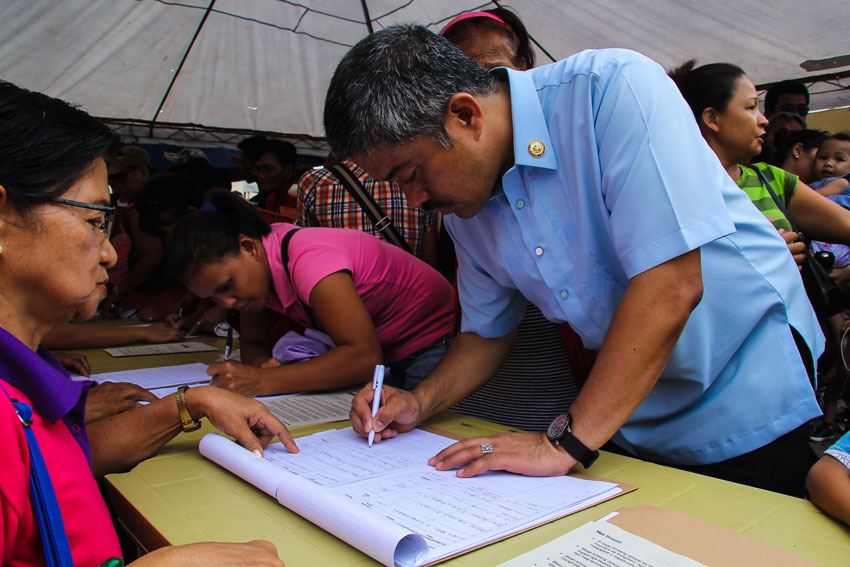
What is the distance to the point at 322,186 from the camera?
2707 millimetres

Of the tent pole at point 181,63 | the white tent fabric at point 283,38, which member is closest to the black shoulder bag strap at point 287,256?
the white tent fabric at point 283,38

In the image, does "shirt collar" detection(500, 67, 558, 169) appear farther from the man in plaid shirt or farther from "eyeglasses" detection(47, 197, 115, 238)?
the man in plaid shirt

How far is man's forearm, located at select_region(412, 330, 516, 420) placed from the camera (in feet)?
4.50

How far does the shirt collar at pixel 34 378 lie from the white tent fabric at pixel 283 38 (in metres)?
3.57

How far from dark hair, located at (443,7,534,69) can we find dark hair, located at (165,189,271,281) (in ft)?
3.13

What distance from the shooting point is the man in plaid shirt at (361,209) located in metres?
2.64

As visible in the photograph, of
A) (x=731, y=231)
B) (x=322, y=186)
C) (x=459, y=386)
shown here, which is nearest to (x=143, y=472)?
(x=459, y=386)

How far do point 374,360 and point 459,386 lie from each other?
45 cm

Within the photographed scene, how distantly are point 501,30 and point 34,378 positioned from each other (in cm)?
166

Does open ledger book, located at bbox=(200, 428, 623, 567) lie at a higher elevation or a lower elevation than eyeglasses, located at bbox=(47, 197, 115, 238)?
lower

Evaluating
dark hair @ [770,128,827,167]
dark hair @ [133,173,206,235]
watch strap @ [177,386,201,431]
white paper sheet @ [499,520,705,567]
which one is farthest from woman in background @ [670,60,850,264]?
dark hair @ [133,173,206,235]

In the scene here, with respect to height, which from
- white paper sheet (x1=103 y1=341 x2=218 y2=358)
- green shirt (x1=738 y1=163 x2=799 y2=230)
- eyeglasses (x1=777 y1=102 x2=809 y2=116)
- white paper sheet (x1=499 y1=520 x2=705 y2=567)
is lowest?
white paper sheet (x1=103 y1=341 x2=218 y2=358)

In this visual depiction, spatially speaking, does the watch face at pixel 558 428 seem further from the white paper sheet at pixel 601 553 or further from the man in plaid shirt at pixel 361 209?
the man in plaid shirt at pixel 361 209

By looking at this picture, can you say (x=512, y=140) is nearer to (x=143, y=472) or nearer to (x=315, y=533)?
(x=315, y=533)
